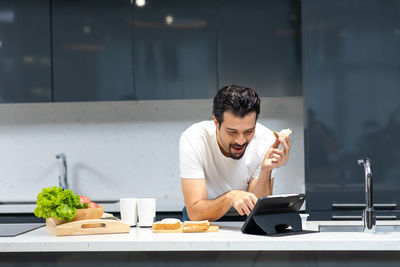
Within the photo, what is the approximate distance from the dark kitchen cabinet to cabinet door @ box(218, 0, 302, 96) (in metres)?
0.25

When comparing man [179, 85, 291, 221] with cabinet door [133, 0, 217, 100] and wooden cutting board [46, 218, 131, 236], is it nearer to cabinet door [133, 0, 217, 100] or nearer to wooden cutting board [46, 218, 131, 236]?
wooden cutting board [46, 218, 131, 236]

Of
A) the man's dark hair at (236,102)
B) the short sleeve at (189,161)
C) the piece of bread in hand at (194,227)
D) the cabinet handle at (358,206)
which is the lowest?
the cabinet handle at (358,206)

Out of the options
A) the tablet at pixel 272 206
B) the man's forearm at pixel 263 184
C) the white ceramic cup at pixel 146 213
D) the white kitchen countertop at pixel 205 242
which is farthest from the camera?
the man's forearm at pixel 263 184

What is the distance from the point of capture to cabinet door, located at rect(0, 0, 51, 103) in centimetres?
386

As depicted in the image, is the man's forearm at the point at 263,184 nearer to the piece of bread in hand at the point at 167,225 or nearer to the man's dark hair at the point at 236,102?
the man's dark hair at the point at 236,102

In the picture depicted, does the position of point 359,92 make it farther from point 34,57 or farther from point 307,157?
point 34,57

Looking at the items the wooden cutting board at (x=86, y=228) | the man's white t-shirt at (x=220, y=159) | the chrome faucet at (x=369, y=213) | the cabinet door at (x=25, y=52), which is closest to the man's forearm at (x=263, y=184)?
the man's white t-shirt at (x=220, y=159)

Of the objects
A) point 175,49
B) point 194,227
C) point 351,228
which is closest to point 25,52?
point 175,49

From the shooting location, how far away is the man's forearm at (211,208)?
7.60ft

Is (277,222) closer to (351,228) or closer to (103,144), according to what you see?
(351,228)

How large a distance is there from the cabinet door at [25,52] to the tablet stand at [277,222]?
7.43 ft

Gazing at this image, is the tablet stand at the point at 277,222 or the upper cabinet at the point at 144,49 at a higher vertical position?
the upper cabinet at the point at 144,49

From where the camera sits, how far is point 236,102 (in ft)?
7.76

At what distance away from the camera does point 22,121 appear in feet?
14.0
